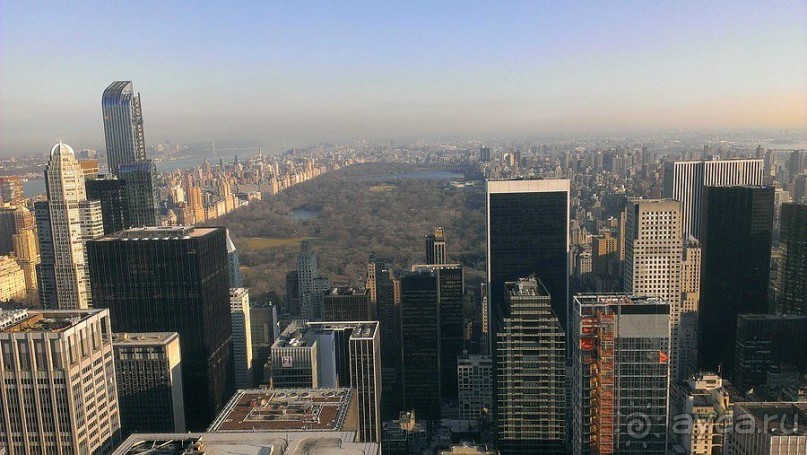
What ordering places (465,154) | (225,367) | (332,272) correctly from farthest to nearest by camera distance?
(465,154)
(332,272)
(225,367)

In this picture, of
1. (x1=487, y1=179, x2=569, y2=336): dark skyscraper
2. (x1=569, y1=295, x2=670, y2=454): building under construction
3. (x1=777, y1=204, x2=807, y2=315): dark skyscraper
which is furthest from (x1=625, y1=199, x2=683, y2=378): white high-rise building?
(x1=569, y1=295, x2=670, y2=454): building under construction

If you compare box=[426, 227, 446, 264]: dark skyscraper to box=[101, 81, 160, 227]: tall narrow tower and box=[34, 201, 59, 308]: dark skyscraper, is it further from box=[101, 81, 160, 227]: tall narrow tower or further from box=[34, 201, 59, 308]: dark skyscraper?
box=[34, 201, 59, 308]: dark skyscraper

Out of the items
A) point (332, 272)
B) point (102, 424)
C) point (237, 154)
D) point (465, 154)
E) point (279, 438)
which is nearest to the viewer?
point (279, 438)

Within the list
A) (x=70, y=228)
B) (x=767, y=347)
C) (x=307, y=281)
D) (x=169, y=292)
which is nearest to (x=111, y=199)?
(x=70, y=228)

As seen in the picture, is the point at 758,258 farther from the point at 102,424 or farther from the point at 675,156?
the point at 102,424

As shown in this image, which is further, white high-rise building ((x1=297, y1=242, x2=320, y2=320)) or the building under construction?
white high-rise building ((x1=297, y1=242, x2=320, y2=320))

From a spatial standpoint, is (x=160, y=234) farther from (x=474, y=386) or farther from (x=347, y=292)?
(x=474, y=386)

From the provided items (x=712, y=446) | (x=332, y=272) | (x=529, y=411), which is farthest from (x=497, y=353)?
(x=332, y=272)
